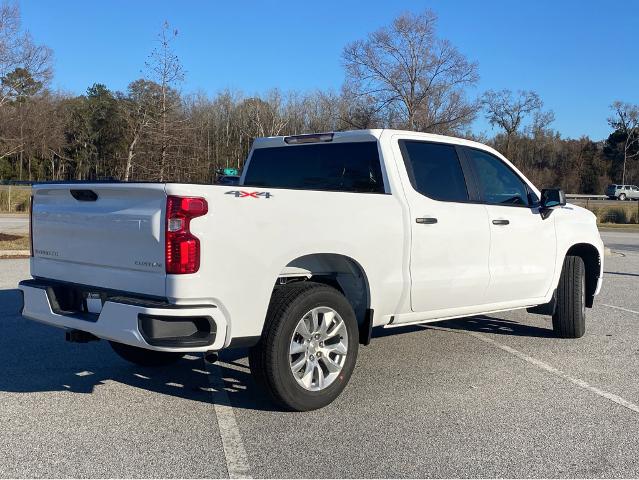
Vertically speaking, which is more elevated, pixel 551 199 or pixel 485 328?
pixel 551 199

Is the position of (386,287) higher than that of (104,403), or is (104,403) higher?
(386,287)

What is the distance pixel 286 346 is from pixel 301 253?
2.11 ft

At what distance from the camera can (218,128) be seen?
5956cm

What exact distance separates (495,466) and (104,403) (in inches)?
110

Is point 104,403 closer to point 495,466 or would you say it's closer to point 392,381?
point 392,381

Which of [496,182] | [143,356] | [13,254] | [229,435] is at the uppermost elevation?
[496,182]

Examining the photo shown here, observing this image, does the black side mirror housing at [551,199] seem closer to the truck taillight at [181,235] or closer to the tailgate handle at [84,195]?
the truck taillight at [181,235]

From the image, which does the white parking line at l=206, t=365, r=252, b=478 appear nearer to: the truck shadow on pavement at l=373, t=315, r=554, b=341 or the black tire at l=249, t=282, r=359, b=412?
the black tire at l=249, t=282, r=359, b=412

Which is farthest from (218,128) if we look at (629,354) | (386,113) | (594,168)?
(629,354)

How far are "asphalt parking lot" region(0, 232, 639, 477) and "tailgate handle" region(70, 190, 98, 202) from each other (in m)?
1.49

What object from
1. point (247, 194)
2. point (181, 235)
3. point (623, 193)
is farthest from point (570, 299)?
point (623, 193)

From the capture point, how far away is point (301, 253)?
4.44 meters

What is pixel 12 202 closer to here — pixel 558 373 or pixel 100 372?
pixel 100 372

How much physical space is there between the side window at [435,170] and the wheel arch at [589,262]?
209 centimetres
